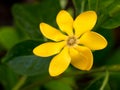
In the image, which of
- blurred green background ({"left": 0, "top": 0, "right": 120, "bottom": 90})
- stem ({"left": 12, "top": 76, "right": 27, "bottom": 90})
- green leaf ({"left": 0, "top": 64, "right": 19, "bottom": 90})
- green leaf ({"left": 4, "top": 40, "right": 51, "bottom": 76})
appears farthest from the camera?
green leaf ({"left": 0, "top": 64, "right": 19, "bottom": 90})

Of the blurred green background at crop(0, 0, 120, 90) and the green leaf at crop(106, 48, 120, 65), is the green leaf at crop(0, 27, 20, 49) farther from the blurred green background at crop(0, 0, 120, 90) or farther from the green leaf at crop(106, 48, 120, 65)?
the green leaf at crop(106, 48, 120, 65)

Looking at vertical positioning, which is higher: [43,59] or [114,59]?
[43,59]

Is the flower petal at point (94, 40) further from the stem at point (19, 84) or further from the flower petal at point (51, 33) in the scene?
the stem at point (19, 84)

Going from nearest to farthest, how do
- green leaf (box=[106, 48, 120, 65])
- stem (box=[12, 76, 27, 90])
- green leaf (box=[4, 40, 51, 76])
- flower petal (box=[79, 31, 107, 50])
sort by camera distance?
flower petal (box=[79, 31, 107, 50]) < green leaf (box=[4, 40, 51, 76]) < stem (box=[12, 76, 27, 90]) < green leaf (box=[106, 48, 120, 65])

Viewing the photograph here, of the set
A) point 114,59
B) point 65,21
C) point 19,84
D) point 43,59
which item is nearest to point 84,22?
point 65,21

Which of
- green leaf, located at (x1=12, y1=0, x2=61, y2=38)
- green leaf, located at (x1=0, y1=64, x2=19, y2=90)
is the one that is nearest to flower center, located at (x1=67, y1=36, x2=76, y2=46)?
green leaf, located at (x1=12, y1=0, x2=61, y2=38)

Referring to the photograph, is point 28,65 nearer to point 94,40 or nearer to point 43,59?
point 43,59
